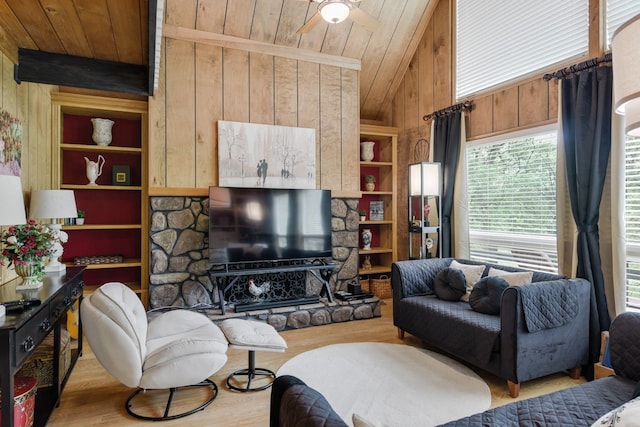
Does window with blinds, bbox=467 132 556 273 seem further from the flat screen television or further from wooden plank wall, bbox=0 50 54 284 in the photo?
wooden plank wall, bbox=0 50 54 284

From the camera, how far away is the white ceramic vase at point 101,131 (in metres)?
4.30

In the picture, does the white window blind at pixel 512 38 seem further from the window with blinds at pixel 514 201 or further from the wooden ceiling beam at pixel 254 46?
the wooden ceiling beam at pixel 254 46

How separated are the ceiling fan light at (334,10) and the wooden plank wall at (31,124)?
2.37 metres

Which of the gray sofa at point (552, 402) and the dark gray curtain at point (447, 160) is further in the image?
the dark gray curtain at point (447, 160)

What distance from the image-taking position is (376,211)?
18.9ft

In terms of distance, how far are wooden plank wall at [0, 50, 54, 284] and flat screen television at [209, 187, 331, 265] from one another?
1.57 metres

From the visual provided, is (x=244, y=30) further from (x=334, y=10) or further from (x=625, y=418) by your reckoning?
(x=625, y=418)

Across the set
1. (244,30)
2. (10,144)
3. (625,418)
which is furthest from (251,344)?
(244,30)

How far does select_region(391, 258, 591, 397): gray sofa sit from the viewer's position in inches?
105

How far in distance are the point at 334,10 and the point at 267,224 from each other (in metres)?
2.29

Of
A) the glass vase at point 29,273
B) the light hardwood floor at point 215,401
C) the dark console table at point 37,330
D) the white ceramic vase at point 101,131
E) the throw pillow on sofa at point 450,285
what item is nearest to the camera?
the dark console table at point 37,330

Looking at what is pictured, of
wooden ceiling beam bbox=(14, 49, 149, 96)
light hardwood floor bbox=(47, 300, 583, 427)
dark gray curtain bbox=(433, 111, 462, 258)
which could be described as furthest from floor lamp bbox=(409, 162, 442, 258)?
wooden ceiling beam bbox=(14, 49, 149, 96)

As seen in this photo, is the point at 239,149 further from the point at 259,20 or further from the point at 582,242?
the point at 582,242

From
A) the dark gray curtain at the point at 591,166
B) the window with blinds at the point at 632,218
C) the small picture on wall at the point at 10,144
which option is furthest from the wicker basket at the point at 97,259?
the window with blinds at the point at 632,218
